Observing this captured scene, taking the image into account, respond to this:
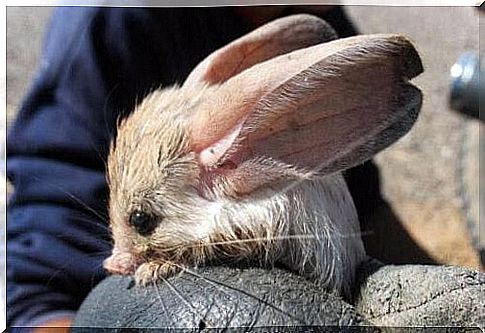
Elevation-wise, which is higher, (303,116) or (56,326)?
(303,116)

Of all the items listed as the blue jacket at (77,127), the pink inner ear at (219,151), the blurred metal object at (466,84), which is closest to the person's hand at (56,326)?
the blue jacket at (77,127)

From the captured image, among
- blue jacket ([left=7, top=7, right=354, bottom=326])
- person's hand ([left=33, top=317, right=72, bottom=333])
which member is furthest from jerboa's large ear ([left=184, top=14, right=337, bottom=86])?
person's hand ([left=33, top=317, right=72, bottom=333])

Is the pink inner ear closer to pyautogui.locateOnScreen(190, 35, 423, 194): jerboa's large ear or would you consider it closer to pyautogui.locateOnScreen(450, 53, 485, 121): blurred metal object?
pyautogui.locateOnScreen(190, 35, 423, 194): jerboa's large ear

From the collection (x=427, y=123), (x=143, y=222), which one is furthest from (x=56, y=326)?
(x=427, y=123)

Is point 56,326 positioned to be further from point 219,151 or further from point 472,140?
point 472,140

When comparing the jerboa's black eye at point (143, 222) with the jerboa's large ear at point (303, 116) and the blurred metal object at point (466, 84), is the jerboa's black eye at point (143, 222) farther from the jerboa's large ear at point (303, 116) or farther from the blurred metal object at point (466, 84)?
the blurred metal object at point (466, 84)

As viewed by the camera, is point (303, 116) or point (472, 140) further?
point (472, 140)

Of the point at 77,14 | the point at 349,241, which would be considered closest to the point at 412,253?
the point at 349,241
